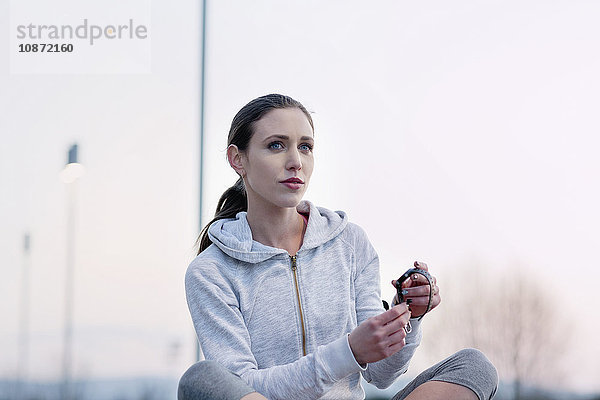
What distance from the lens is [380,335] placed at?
1.09 metres

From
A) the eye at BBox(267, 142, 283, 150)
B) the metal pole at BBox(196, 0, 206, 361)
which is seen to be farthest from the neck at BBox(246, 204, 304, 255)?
the metal pole at BBox(196, 0, 206, 361)

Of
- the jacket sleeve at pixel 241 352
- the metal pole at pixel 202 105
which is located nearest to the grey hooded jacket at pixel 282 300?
the jacket sleeve at pixel 241 352

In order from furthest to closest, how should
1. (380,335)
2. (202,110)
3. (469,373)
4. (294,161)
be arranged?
(202,110)
(294,161)
(469,373)
(380,335)

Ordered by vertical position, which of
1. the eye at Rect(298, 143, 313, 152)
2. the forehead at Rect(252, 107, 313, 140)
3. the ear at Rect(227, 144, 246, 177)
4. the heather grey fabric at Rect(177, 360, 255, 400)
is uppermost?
the forehead at Rect(252, 107, 313, 140)

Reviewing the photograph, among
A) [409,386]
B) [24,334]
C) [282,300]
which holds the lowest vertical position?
[24,334]

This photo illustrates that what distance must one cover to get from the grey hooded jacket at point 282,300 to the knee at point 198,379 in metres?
0.06

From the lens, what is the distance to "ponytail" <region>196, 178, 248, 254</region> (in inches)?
61.4

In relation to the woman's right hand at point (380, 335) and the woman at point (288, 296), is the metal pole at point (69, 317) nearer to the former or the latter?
the woman at point (288, 296)

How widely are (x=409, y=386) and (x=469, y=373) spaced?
0.13m

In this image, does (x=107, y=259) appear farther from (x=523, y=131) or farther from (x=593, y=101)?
(x=593, y=101)

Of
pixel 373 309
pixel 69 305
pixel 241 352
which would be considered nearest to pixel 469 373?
pixel 373 309

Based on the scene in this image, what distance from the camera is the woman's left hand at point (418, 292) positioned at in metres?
1.18

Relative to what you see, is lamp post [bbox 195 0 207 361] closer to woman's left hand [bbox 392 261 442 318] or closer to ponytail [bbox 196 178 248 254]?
ponytail [bbox 196 178 248 254]

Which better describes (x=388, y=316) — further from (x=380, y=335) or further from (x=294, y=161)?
(x=294, y=161)
